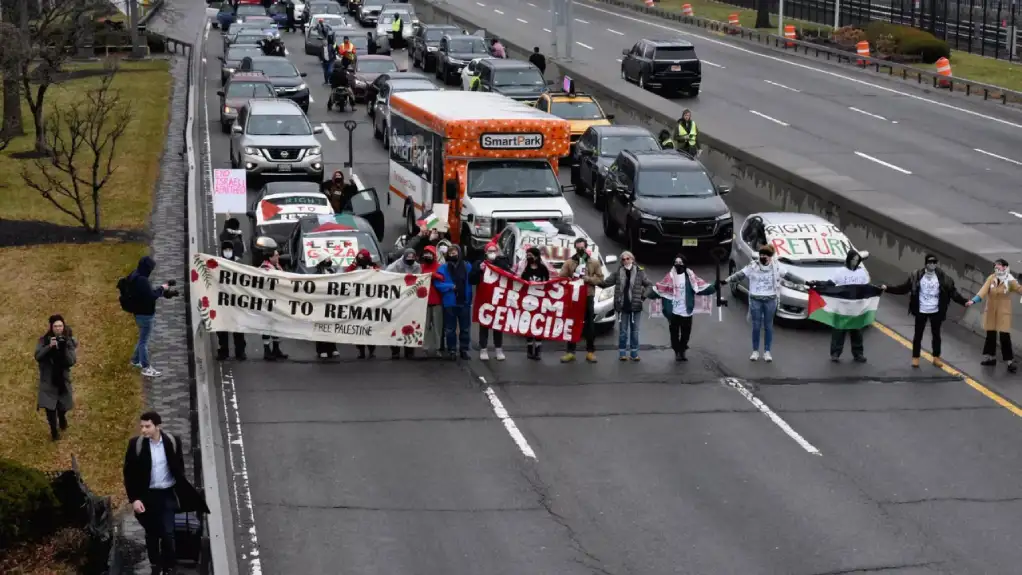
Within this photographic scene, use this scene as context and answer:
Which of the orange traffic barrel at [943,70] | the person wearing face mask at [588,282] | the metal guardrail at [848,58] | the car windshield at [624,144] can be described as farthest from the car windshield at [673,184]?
the orange traffic barrel at [943,70]

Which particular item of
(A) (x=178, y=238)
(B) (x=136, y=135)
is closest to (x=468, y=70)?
(B) (x=136, y=135)

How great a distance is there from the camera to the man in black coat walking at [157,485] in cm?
1241

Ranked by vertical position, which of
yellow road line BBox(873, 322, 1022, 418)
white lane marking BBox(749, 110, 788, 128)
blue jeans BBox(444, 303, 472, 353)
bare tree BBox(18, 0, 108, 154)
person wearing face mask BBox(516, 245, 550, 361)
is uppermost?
bare tree BBox(18, 0, 108, 154)

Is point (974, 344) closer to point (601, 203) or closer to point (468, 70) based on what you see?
point (601, 203)

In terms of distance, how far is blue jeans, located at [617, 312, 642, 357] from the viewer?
67.8 ft

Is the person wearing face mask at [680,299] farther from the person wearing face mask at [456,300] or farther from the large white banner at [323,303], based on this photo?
the large white banner at [323,303]

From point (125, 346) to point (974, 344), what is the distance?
472 inches

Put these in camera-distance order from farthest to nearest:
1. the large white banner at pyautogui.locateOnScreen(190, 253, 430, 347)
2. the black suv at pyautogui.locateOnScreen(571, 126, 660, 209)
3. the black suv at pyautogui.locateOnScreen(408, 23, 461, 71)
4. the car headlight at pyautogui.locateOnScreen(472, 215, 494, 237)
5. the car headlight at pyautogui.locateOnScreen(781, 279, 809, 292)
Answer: the black suv at pyautogui.locateOnScreen(408, 23, 461, 71), the black suv at pyautogui.locateOnScreen(571, 126, 660, 209), the car headlight at pyautogui.locateOnScreen(472, 215, 494, 237), the car headlight at pyautogui.locateOnScreen(781, 279, 809, 292), the large white banner at pyautogui.locateOnScreen(190, 253, 430, 347)

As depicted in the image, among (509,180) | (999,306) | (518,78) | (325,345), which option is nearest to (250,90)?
(518,78)

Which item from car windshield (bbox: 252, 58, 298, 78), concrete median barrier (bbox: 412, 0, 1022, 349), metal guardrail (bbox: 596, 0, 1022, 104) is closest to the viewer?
concrete median barrier (bbox: 412, 0, 1022, 349)

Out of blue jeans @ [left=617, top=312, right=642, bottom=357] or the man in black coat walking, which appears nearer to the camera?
the man in black coat walking

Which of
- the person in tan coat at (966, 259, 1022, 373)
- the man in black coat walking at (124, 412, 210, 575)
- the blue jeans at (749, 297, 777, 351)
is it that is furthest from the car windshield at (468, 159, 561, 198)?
the man in black coat walking at (124, 412, 210, 575)

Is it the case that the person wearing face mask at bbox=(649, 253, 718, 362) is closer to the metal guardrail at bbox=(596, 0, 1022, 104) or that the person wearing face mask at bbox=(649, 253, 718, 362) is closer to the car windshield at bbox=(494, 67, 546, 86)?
the car windshield at bbox=(494, 67, 546, 86)

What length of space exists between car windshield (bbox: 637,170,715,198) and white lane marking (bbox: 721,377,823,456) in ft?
26.9
